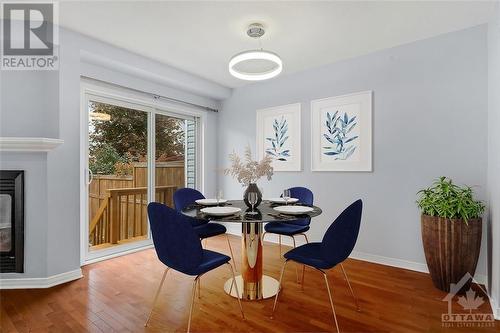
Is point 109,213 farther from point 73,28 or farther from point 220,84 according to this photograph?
point 220,84

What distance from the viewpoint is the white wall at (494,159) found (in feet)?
6.97

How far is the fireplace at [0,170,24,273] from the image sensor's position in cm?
264

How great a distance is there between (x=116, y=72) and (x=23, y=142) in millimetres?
1439

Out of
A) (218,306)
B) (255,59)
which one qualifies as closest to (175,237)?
(218,306)

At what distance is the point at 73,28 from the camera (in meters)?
2.79

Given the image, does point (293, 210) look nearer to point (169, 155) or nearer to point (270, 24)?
point (270, 24)

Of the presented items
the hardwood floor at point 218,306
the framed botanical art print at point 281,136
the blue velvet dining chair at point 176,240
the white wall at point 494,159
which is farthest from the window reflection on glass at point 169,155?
the white wall at point 494,159

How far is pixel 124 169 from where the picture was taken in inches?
149

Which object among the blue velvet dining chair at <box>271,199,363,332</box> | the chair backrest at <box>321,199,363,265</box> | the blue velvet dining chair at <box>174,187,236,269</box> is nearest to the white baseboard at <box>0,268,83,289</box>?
the blue velvet dining chair at <box>174,187,236,269</box>

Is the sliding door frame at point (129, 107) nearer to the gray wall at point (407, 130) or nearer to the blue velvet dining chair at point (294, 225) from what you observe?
the gray wall at point (407, 130)

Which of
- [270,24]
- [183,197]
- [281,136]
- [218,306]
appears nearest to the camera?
[218,306]

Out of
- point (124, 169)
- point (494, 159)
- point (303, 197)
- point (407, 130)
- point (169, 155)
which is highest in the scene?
point (407, 130)

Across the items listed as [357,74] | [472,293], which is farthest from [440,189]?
[357,74]

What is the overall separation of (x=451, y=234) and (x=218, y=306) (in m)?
2.14
